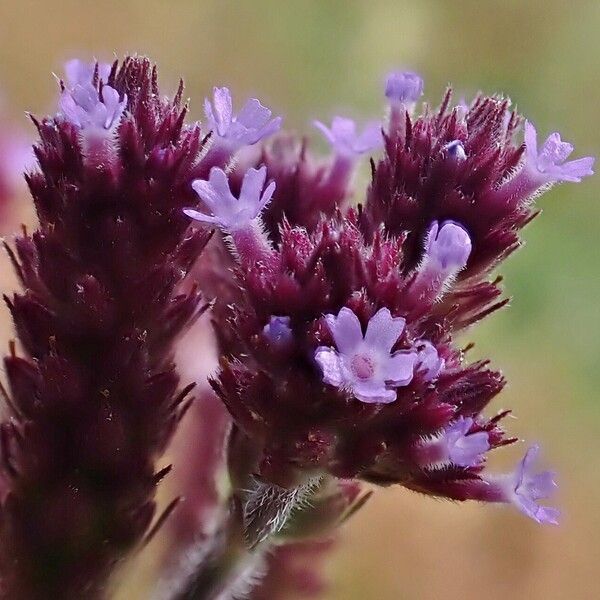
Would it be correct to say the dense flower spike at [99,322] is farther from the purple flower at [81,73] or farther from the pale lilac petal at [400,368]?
the pale lilac petal at [400,368]

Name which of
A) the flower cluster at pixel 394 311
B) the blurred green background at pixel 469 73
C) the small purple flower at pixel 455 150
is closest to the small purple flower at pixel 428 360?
the flower cluster at pixel 394 311

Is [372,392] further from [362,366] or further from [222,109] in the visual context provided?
[222,109]

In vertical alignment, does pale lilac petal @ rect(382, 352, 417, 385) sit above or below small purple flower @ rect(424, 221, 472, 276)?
below

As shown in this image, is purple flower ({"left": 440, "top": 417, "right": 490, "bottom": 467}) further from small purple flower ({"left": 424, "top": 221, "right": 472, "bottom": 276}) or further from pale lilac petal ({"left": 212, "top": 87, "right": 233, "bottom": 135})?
pale lilac petal ({"left": 212, "top": 87, "right": 233, "bottom": 135})

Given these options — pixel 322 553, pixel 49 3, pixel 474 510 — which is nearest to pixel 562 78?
pixel 474 510

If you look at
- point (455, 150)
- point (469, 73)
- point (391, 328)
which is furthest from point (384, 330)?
point (469, 73)

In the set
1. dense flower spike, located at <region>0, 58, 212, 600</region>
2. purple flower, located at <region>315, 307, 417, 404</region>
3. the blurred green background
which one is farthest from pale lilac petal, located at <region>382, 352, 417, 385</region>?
the blurred green background

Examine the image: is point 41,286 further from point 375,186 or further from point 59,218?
point 375,186
